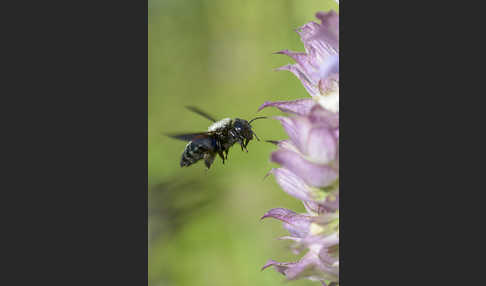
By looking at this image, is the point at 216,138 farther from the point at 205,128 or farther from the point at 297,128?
the point at 297,128

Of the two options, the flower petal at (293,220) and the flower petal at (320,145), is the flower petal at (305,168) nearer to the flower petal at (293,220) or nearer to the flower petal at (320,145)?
the flower petal at (320,145)

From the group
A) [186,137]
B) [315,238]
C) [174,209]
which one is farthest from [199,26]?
[315,238]

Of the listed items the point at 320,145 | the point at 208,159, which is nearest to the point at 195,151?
the point at 208,159

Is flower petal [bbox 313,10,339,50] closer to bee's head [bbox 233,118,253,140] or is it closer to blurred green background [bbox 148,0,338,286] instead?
blurred green background [bbox 148,0,338,286]

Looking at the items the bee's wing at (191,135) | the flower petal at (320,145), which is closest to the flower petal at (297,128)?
the flower petal at (320,145)

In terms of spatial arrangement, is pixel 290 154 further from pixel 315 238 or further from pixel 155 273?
pixel 155 273

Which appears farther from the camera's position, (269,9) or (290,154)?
(269,9)

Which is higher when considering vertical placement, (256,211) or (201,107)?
(201,107)
